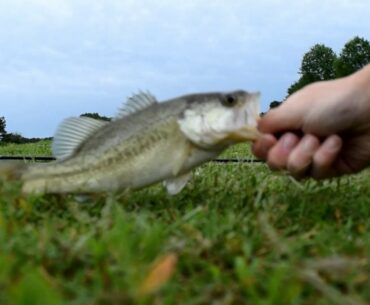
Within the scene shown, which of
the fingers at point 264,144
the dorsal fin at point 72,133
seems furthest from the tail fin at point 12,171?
the fingers at point 264,144

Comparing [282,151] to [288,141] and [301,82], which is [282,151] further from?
[301,82]

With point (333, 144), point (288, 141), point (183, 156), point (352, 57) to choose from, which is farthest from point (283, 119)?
point (352, 57)

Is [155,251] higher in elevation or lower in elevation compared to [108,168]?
lower

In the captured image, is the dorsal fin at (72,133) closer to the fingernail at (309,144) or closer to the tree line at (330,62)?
the fingernail at (309,144)

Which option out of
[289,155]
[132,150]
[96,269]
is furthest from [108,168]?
[96,269]

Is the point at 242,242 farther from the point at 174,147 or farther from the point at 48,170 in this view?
the point at 48,170

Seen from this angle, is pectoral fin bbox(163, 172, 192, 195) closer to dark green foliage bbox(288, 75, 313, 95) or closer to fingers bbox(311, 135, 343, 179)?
fingers bbox(311, 135, 343, 179)

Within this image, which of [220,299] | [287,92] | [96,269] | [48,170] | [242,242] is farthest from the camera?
[287,92]
